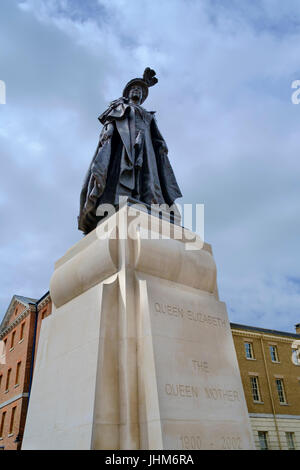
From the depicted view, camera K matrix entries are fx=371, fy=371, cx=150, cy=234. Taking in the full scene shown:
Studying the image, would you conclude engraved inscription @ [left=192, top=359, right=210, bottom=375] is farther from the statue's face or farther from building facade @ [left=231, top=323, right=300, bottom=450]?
building facade @ [left=231, top=323, right=300, bottom=450]

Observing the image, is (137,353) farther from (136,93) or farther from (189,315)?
(136,93)

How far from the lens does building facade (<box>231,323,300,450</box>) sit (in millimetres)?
33875

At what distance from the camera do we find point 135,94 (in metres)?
7.18

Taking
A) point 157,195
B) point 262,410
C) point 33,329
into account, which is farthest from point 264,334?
point 157,195

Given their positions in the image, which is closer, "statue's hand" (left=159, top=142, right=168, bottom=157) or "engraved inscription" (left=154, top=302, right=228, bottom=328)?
"engraved inscription" (left=154, top=302, right=228, bottom=328)

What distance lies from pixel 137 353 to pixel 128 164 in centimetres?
311

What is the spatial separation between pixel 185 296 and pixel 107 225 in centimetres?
145

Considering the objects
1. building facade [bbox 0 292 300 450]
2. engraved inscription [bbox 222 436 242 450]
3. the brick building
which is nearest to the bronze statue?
engraved inscription [bbox 222 436 242 450]

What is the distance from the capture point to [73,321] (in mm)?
4664

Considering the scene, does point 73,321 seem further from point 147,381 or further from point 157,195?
point 157,195

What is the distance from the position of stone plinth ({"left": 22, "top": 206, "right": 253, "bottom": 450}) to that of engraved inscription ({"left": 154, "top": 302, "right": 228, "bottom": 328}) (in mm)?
13

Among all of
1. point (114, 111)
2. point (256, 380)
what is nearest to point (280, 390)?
point (256, 380)

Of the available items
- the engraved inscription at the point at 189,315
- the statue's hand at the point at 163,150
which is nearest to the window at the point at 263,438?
the statue's hand at the point at 163,150

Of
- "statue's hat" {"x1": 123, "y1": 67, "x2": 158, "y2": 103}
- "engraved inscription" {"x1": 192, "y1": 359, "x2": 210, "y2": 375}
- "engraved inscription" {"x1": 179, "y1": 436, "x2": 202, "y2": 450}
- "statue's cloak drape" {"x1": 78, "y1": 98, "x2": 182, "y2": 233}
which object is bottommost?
"engraved inscription" {"x1": 179, "y1": 436, "x2": 202, "y2": 450}
